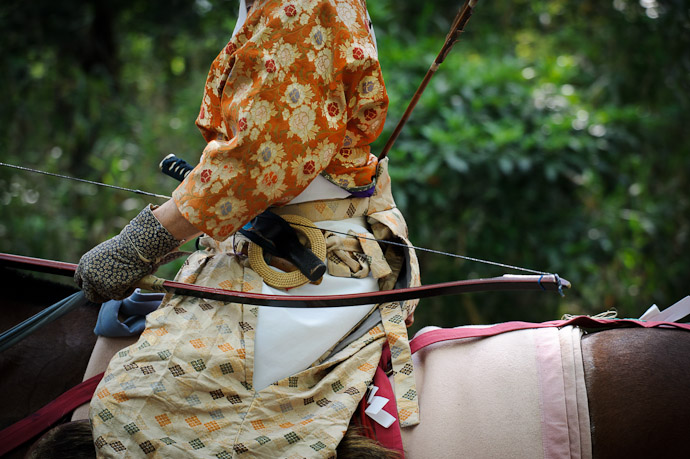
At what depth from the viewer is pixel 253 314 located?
159 centimetres

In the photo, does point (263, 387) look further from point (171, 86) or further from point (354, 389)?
point (171, 86)

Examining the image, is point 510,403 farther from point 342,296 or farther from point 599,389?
point 342,296

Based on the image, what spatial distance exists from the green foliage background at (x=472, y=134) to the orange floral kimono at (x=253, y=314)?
2.33 meters

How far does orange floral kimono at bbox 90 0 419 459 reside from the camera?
1459 mm

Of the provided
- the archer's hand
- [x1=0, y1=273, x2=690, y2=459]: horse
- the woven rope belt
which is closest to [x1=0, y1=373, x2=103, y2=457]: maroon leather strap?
[x1=0, y1=273, x2=690, y2=459]: horse

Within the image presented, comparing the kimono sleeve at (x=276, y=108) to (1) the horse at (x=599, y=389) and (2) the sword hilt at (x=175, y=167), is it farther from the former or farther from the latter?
(1) the horse at (x=599, y=389)

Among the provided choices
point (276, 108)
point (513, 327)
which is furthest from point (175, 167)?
point (513, 327)

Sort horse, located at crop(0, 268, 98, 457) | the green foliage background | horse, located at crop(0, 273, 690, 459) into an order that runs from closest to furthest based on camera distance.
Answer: horse, located at crop(0, 273, 690, 459) < horse, located at crop(0, 268, 98, 457) < the green foliage background

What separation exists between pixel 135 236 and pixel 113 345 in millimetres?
358

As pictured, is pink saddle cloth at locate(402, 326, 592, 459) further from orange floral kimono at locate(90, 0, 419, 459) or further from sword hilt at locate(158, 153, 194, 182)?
sword hilt at locate(158, 153, 194, 182)

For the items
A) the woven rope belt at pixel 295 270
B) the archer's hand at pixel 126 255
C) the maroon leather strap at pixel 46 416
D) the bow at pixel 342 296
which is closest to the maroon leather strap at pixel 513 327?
the bow at pixel 342 296

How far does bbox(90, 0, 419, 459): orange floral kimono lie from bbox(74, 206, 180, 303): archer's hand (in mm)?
113

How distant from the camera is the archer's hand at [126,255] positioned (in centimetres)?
153

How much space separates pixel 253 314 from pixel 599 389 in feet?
2.98
